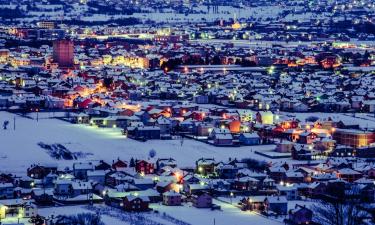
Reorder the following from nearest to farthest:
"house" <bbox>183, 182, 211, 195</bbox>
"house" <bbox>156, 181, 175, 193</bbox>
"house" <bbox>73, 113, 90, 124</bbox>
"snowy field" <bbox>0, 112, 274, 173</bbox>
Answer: "house" <bbox>183, 182, 211, 195</bbox>, "house" <bbox>156, 181, 175, 193</bbox>, "snowy field" <bbox>0, 112, 274, 173</bbox>, "house" <bbox>73, 113, 90, 124</bbox>

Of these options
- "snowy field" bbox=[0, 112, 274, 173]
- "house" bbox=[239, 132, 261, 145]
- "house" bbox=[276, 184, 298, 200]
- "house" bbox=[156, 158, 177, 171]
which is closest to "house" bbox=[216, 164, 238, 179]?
"house" bbox=[156, 158, 177, 171]

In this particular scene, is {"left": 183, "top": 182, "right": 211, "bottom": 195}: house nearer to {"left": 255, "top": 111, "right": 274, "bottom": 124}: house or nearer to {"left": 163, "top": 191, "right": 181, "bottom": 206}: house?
{"left": 163, "top": 191, "right": 181, "bottom": 206}: house

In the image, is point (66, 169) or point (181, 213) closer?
point (181, 213)

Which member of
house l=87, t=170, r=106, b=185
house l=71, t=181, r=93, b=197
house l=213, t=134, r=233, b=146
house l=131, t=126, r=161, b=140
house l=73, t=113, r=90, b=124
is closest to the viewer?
house l=71, t=181, r=93, b=197

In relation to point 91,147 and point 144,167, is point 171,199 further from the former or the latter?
point 91,147

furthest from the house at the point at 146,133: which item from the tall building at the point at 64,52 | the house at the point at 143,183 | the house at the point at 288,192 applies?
the tall building at the point at 64,52

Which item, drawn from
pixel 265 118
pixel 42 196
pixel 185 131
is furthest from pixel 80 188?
pixel 265 118

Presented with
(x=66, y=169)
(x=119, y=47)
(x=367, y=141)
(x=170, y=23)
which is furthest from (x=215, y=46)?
(x=66, y=169)

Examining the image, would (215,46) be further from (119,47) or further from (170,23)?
(170,23)
